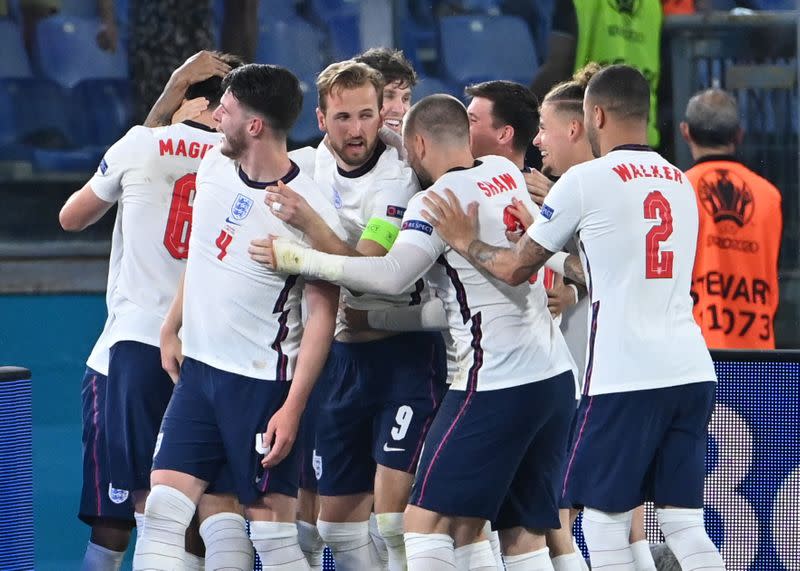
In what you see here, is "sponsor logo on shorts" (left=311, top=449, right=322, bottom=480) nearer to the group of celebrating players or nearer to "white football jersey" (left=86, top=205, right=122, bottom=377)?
the group of celebrating players

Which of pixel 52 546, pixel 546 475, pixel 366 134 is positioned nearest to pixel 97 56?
pixel 52 546

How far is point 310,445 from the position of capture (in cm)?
458

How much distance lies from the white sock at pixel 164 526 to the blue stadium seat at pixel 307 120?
3998 millimetres

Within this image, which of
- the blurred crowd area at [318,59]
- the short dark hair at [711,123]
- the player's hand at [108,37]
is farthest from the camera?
the player's hand at [108,37]

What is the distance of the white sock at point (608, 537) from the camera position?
12.7 feet

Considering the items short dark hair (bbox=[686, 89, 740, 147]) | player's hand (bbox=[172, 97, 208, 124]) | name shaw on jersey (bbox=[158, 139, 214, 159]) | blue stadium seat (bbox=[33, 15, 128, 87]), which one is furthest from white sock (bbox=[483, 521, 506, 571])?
blue stadium seat (bbox=[33, 15, 128, 87])

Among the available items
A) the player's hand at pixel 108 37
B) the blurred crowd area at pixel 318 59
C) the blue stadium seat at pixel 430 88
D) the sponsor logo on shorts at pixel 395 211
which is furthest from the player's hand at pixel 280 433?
the player's hand at pixel 108 37

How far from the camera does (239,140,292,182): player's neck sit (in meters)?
3.96

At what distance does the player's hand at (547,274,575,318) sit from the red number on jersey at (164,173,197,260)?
1.15m

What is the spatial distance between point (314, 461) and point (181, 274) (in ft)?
2.38

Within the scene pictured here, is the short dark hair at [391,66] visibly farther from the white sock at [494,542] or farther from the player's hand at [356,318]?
the white sock at [494,542]

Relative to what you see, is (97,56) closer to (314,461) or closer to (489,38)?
(489,38)

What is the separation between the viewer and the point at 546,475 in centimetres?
404

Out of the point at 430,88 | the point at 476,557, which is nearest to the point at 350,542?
the point at 476,557
